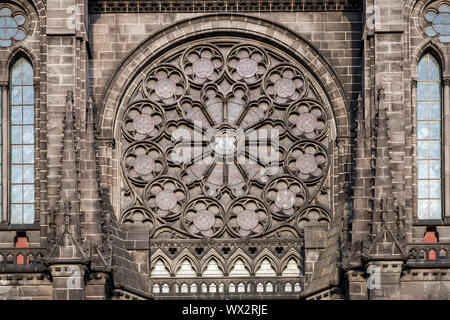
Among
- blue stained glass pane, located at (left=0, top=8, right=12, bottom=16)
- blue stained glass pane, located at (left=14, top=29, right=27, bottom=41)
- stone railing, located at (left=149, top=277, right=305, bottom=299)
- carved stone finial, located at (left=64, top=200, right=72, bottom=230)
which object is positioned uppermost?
blue stained glass pane, located at (left=0, top=8, right=12, bottom=16)

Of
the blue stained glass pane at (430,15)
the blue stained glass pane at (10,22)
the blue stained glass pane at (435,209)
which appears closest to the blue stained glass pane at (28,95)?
the blue stained glass pane at (10,22)

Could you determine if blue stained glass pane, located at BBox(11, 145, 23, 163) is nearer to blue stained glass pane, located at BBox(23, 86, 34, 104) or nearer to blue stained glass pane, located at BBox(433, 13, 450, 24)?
blue stained glass pane, located at BBox(23, 86, 34, 104)

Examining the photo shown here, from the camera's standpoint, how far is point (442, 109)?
174ft

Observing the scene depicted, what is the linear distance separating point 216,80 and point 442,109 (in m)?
5.79

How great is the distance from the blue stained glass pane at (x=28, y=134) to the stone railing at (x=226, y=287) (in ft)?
15.5

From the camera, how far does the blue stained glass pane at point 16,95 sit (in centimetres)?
5341

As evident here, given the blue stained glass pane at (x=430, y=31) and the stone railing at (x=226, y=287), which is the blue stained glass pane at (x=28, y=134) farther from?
the blue stained glass pane at (x=430, y=31)

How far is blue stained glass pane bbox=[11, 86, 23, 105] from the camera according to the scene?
175ft

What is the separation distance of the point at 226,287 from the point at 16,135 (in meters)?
6.57

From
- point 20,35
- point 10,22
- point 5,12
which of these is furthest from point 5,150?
point 5,12

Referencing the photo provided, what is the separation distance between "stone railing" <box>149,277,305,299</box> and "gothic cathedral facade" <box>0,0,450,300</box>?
46 millimetres

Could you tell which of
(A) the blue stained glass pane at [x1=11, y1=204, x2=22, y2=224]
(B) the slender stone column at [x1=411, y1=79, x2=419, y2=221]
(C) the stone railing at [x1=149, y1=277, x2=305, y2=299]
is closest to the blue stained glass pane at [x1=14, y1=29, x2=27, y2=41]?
(A) the blue stained glass pane at [x1=11, y1=204, x2=22, y2=224]
